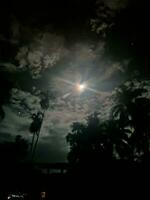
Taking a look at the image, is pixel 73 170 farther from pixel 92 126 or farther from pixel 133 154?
pixel 92 126

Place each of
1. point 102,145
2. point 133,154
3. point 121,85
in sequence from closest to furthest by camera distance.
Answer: point 121,85
point 133,154
point 102,145

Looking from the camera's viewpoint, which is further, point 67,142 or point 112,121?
point 67,142

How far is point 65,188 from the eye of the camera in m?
20.7

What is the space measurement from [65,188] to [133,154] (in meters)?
20.5

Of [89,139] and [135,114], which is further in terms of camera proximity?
[89,139]

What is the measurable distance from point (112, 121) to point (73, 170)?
21.5 meters

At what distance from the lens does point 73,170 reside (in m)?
20.3

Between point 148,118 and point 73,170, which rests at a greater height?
point 148,118

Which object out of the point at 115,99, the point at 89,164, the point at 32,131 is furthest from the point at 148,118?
the point at 32,131

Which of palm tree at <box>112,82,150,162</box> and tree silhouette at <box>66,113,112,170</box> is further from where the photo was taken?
tree silhouette at <box>66,113,112,170</box>

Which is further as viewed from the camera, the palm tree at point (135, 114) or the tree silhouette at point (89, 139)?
the tree silhouette at point (89, 139)

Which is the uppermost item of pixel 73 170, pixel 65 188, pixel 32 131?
pixel 32 131

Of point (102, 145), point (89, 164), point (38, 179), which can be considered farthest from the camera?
point (102, 145)

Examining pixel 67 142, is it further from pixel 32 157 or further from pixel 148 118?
pixel 148 118
